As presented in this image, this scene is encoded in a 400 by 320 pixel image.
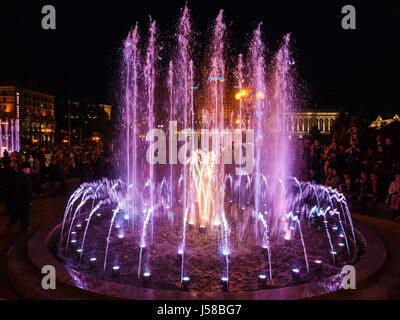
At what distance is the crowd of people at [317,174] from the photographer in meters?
7.98

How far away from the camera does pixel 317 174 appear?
529 inches

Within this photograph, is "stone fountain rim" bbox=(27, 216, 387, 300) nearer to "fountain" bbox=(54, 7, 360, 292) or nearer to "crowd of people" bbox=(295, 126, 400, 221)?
"fountain" bbox=(54, 7, 360, 292)

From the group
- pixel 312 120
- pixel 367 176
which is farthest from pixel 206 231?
pixel 312 120

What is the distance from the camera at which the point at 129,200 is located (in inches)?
472

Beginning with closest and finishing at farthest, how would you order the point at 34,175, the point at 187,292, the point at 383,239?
the point at 187,292 → the point at 383,239 → the point at 34,175

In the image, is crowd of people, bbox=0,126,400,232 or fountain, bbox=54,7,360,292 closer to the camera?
fountain, bbox=54,7,360,292

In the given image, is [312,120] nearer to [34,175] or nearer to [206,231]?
[34,175]

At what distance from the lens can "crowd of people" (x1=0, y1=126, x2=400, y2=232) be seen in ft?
26.2

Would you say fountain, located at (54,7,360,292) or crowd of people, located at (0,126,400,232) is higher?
crowd of people, located at (0,126,400,232)

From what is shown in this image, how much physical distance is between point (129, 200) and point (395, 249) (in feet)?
28.4

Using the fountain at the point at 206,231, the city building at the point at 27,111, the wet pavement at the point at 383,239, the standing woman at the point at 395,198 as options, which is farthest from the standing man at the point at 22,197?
the city building at the point at 27,111

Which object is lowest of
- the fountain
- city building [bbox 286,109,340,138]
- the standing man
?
the fountain

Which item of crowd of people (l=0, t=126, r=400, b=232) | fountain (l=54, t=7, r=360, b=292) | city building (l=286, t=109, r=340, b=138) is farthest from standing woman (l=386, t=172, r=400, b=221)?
city building (l=286, t=109, r=340, b=138)

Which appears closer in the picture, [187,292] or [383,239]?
[187,292]
